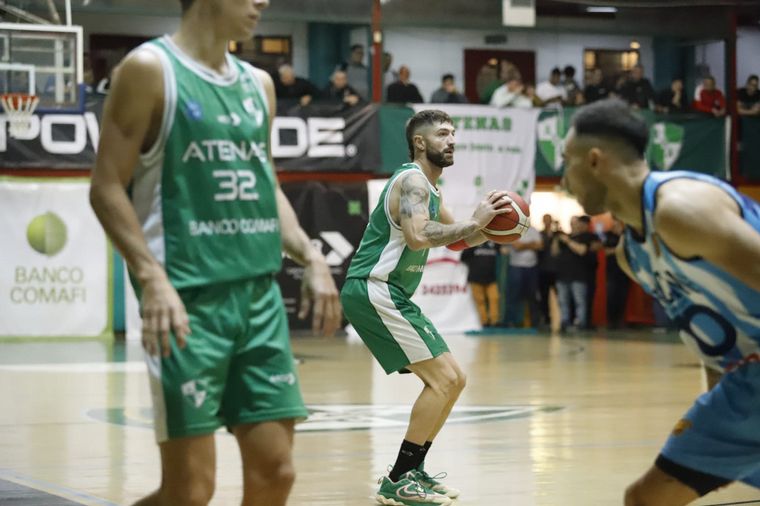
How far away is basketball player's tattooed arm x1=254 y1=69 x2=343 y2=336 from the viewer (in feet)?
13.2

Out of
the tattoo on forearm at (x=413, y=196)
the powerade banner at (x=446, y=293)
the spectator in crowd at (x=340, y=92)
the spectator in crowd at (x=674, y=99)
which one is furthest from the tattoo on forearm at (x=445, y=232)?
the spectator in crowd at (x=674, y=99)

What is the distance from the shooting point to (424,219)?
6.84 metres

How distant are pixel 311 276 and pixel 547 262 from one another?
18160mm

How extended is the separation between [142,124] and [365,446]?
5.23 metres

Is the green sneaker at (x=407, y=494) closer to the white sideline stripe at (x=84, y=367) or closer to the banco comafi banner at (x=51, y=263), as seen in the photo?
the white sideline stripe at (x=84, y=367)

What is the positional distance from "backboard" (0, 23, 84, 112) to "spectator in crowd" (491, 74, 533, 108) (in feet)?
28.9

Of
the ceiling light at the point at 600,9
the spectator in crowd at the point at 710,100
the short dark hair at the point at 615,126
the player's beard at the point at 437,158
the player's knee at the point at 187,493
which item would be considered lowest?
the player's knee at the point at 187,493

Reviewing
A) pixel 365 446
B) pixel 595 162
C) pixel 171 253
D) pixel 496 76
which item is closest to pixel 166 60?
pixel 171 253

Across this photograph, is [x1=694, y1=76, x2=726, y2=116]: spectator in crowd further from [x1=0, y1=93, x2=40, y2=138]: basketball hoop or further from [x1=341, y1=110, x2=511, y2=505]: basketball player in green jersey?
[x1=341, y1=110, x2=511, y2=505]: basketball player in green jersey

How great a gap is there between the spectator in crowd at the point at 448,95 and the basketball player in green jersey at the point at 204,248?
1802cm

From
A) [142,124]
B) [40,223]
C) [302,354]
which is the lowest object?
[302,354]

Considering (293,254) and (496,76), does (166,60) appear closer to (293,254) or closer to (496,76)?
(293,254)

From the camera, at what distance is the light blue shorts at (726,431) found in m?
3.88

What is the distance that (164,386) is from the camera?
150 inches
